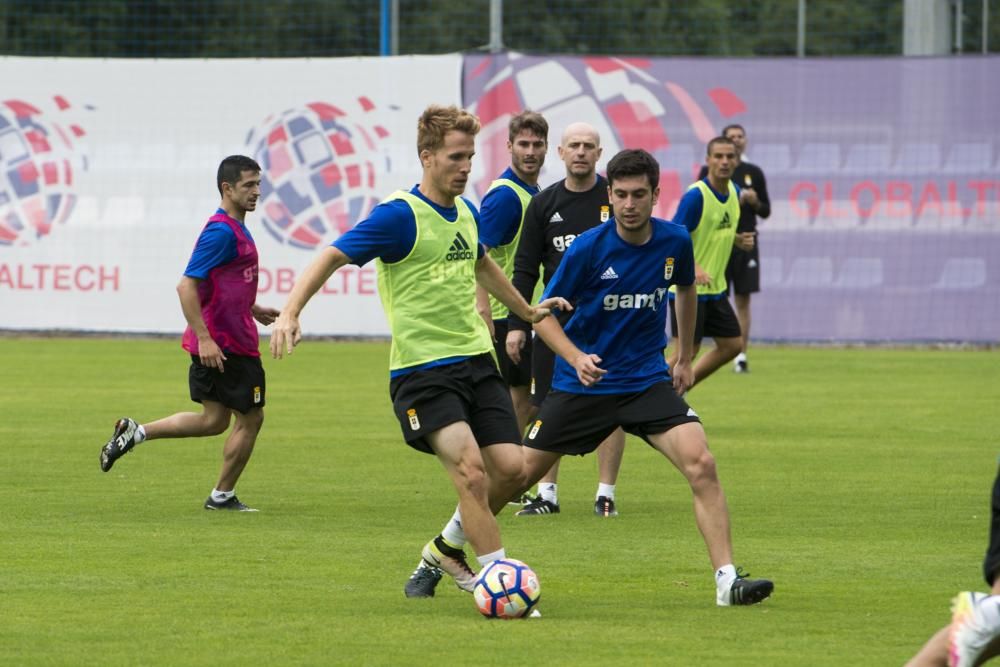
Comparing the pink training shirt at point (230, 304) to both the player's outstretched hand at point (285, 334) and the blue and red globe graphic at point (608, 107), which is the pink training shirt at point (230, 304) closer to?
the player's outstretched hand at point (285, 334)

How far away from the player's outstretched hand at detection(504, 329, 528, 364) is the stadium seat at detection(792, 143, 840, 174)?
1390 cm

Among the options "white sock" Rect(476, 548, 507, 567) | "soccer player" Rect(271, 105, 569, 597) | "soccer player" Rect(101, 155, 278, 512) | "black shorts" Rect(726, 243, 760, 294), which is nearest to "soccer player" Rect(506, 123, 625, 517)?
"soccer player" Rect(101, 155, 278, 512)

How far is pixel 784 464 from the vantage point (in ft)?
42.4

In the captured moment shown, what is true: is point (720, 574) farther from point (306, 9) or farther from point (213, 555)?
point (306, 9)

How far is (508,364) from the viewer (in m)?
11.6

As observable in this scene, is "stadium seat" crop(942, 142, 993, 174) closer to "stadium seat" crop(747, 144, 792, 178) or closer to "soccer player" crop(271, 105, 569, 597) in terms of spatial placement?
"stadium seat" crop(747, 144, 792, 178)

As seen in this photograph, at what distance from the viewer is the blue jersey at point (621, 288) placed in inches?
330

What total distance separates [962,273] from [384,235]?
1701 cm

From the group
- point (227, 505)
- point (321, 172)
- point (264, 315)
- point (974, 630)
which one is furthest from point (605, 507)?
point (321, 172)

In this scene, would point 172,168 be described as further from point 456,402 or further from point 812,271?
point 456,402

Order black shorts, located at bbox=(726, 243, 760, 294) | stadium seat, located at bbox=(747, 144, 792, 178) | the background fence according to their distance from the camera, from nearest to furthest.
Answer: black shorts, located at bbox=(726, 243, 760, 294)
stadium seat, located at bbox=(747, 144, 792, 178)
the background fence

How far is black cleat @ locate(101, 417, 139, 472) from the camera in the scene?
11281 mm

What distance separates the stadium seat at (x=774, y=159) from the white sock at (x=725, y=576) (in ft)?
55.2

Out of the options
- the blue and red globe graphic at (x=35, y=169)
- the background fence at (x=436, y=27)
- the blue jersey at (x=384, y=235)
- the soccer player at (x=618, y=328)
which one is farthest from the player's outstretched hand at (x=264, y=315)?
the background fence at (x=436, y=27)
